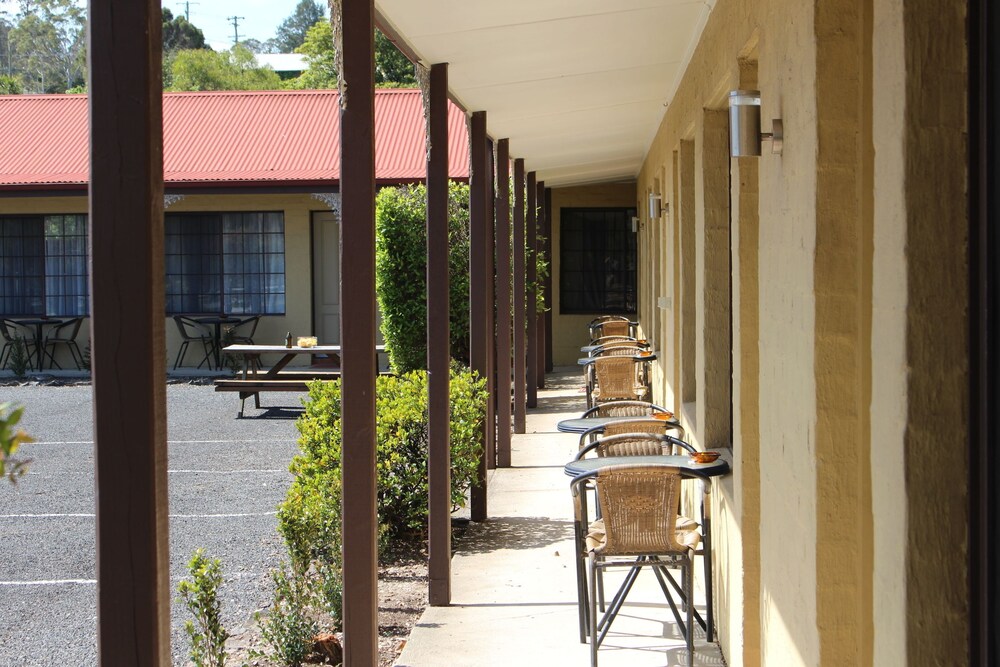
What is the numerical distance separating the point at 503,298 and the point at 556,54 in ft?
13.4

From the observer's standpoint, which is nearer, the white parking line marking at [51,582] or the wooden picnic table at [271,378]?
the white parking line marking at [51,582]

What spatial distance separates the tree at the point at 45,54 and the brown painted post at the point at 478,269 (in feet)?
201

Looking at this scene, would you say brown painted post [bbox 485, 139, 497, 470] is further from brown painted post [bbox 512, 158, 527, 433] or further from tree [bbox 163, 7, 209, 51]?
tree [bbox 163, 7, 209, 51]

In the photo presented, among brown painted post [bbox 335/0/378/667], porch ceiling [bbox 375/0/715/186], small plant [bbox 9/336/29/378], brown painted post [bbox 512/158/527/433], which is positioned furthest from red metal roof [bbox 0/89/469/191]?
brown painted post [bbox 335/0/378/667]

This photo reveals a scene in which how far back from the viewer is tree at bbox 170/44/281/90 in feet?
195

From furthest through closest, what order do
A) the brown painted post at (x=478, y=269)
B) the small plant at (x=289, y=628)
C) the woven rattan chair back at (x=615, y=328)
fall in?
the woven rattan chair back at (x=615, y=328) → the brown painted post at (x=478, y=269) → the small plant at (x=289, y=628)

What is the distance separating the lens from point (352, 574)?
4270 millimetres

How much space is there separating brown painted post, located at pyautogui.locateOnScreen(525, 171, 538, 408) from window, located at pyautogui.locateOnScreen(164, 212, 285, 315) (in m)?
5.56

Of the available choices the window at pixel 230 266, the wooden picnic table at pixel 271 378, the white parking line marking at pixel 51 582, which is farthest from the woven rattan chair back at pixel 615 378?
the window at pixel 230 266

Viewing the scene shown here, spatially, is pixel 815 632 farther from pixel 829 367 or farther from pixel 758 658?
pixel 758 658

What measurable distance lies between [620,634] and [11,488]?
6.18 m

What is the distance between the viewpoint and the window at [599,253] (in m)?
18.5

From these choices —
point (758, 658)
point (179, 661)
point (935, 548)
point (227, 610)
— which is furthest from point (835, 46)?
point (227, 610)

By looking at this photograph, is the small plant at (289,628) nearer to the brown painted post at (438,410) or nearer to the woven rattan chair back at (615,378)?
the brown painted post at (438,410)
